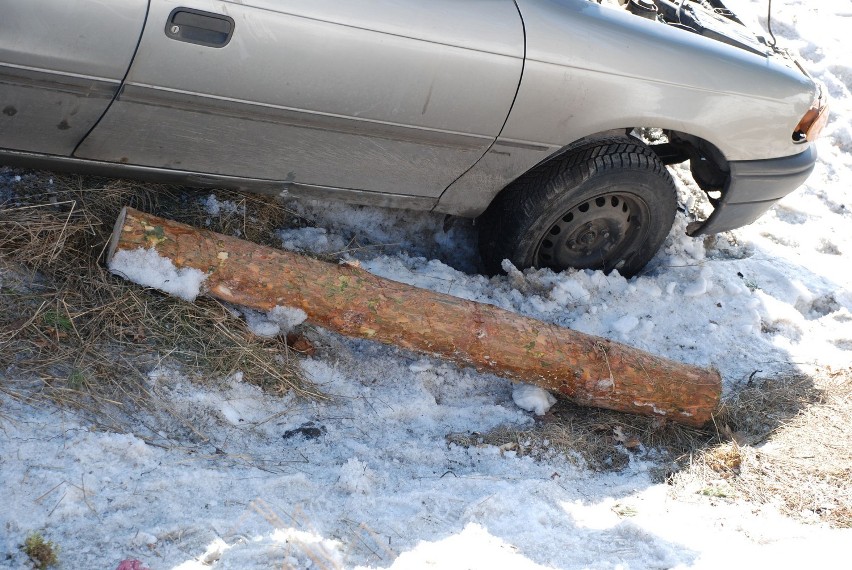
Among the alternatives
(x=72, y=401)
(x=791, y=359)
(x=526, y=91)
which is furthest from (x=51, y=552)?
(x=791, y=359)

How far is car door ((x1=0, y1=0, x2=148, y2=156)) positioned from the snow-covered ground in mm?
566

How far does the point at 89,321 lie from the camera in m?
3.10

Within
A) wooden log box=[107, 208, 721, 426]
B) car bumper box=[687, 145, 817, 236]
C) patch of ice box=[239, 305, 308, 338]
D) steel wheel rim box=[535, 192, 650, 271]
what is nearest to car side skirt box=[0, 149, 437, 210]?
wooden log box=[107, 208, 721, 426]

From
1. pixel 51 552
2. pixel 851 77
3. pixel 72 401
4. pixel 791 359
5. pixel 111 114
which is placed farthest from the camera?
pixel 851 77

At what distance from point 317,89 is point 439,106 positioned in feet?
1.63

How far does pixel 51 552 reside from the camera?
227 cm

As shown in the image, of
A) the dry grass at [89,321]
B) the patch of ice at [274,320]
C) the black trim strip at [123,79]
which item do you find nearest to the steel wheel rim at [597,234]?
the patch of ice at [274,320]

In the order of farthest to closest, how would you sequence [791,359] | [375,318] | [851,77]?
1. [851,77]
2. [791,359]
3. [375,318]

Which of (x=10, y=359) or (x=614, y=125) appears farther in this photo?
(x=614, y=125)

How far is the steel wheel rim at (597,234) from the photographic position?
4090mm

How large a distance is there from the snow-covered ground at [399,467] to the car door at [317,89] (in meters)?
0.59

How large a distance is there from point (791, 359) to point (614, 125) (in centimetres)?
158

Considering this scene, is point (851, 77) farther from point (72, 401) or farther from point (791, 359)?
point (72, 401)

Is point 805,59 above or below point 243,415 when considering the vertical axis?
above
